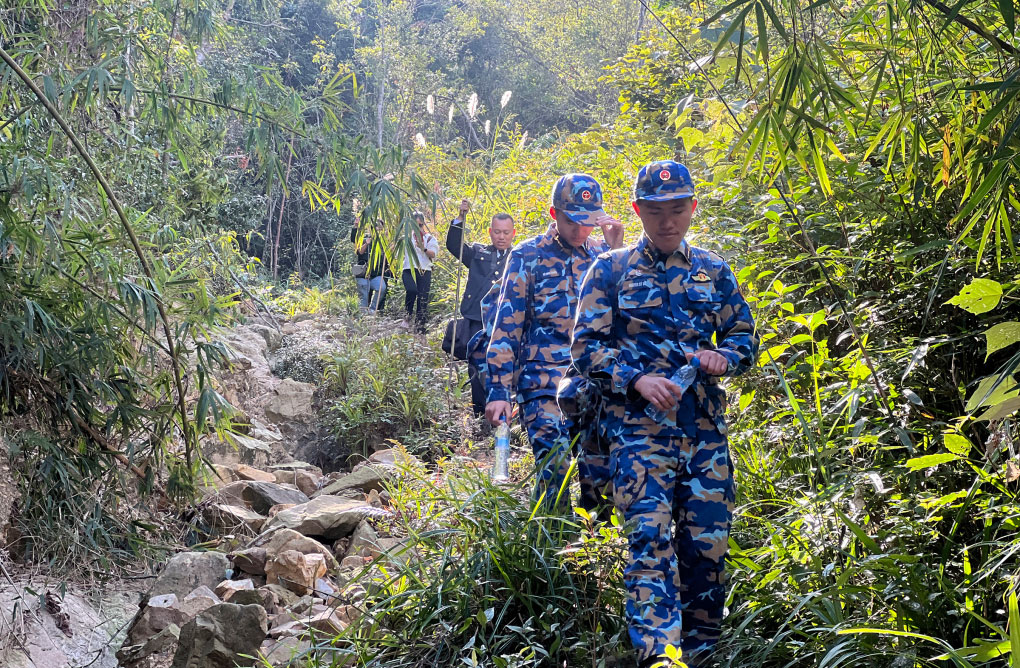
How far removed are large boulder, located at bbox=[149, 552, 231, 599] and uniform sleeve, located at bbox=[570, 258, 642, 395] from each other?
2751 millimetres

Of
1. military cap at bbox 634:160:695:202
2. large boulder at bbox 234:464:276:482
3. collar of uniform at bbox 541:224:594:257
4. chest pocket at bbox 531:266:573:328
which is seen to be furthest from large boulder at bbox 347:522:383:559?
military cap at bbox 634:160:695:202

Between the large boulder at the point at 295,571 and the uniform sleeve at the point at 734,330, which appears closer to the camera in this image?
the uniform sleeve at the point at 734,330

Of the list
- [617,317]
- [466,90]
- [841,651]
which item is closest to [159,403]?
[617,317]

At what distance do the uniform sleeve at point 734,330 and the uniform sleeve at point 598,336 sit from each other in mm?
326

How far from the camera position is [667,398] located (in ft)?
10.4

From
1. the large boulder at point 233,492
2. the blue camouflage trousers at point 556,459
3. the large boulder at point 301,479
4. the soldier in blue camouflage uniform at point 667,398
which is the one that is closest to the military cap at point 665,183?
the soldier in blue camouflage uniform at point 667,398

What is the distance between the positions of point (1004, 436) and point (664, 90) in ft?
19.3

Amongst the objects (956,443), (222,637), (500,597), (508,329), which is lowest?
(222,637)

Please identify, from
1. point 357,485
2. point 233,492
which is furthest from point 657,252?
point 233,492

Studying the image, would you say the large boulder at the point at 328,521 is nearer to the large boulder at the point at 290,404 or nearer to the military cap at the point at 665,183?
the military cap at the point at 665,183

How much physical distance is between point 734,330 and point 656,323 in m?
0.28

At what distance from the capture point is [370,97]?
2245 centimetres

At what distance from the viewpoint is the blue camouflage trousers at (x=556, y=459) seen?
144 inches

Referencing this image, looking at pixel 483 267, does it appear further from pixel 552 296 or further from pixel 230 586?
pixel 230 586
